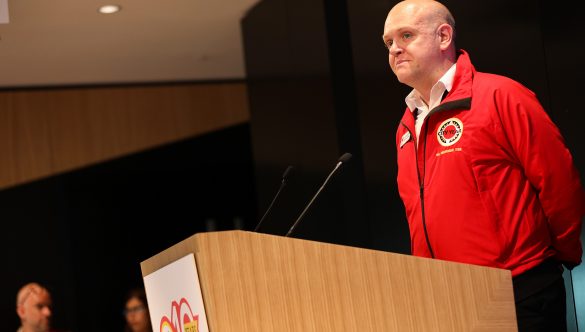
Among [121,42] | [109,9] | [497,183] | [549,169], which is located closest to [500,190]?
[497,183]

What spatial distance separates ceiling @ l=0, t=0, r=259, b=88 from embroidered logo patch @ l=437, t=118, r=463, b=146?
4.00m

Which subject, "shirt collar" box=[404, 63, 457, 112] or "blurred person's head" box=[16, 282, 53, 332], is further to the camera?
"blurred person's head" box=[16, 282, 53, 332]

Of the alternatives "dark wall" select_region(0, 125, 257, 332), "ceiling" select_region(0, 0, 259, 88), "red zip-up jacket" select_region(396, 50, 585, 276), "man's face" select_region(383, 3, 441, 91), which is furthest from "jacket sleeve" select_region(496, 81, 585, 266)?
"dark wall" select_region(0, 125, 257, 332)

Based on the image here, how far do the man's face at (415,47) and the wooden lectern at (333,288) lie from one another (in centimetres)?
68

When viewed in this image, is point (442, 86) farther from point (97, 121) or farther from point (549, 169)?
point (97, 121)

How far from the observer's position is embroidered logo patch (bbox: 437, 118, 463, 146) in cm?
263

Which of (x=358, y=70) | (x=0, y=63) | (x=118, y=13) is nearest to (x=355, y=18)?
(x=358, y=70)

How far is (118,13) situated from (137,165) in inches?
90.2

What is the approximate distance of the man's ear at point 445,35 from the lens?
2824 mm

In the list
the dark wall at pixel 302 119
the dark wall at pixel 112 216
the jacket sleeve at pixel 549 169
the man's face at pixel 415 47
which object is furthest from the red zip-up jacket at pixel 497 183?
the dark wall at pixel 112 216

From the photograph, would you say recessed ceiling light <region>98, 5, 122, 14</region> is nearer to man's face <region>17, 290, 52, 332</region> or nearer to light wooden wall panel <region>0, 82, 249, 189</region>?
man's face <region>17, 290, 52, 332</region>

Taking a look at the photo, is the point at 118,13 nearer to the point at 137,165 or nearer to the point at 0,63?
the point at 0,63

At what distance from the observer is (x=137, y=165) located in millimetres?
8539

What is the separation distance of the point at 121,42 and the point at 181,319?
5.13 metres
